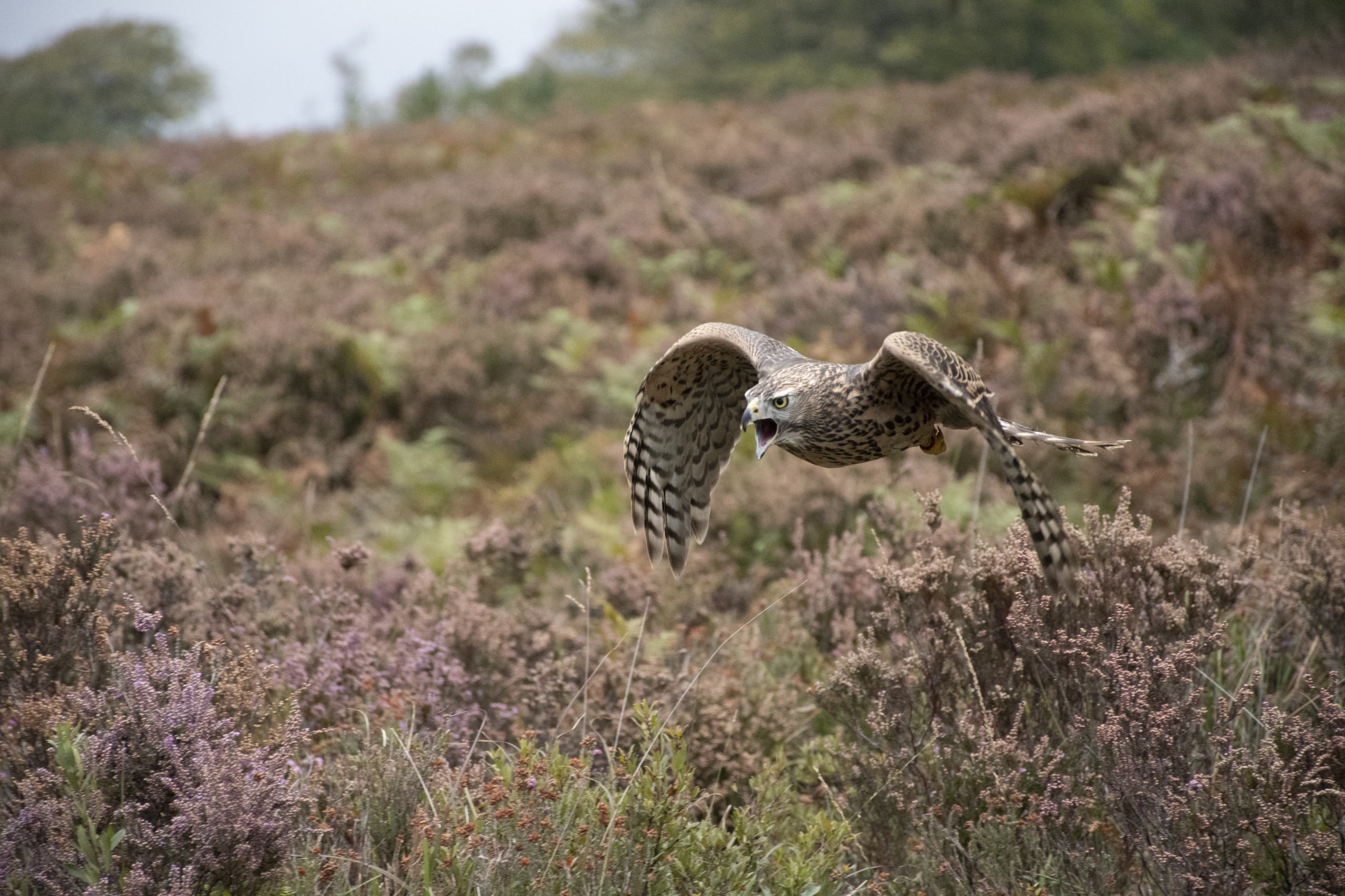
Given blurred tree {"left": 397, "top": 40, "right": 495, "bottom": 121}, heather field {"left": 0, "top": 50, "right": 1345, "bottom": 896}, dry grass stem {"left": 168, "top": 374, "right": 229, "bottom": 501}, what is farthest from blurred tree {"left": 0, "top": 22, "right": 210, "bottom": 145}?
dry grass stem {"left": 168, "top": 374, "right": 229, "bottom": 501}

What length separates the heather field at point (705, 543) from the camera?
7.80 feet

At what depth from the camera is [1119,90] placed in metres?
9.03

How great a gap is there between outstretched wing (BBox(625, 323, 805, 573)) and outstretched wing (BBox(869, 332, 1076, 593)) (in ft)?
3.59

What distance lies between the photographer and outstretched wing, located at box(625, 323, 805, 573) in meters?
3.64

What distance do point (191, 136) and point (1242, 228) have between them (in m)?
14.2

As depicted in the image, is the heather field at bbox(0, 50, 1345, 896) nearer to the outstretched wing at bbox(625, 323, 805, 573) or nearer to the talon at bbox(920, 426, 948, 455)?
the talon at bbox(920, 426, 948, 455)

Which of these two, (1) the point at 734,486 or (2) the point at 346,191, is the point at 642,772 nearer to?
(1) the point at 734,486

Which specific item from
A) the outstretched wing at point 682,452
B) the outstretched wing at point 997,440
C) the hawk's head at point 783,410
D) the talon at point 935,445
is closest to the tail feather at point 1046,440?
the outstretched wing at point 997,440

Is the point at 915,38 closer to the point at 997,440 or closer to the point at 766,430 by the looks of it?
the point at 766,430

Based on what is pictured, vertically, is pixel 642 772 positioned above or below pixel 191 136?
below

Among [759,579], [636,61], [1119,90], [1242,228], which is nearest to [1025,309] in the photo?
[1242,228]

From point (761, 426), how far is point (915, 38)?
16.3 metres

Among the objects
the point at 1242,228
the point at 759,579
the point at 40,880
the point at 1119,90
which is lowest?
the point at 759,579

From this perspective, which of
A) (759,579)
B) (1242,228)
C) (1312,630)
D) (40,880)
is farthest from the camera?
(1242,228)
